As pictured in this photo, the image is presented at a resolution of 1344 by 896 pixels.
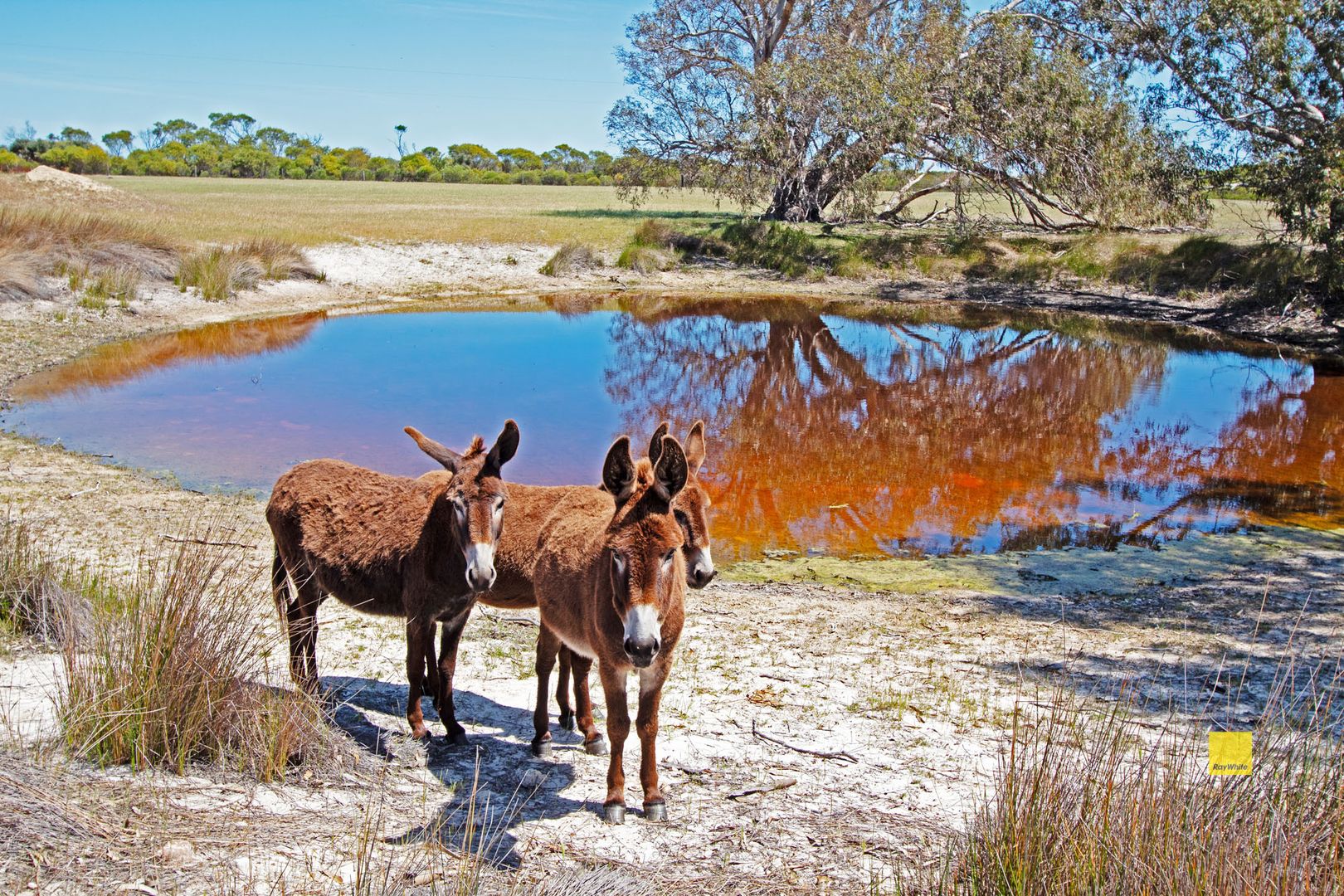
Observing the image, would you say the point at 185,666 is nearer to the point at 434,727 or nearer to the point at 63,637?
the point at 63,637

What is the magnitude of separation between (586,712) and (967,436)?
1172 centimetres

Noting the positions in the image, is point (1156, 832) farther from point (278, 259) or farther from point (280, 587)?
point (278, 259)

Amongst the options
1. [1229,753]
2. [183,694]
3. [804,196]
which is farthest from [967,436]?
[804,196]

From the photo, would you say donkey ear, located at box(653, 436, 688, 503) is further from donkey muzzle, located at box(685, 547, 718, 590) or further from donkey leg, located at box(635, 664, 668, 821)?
donkey leg, located at box(635, 664, 668, 821)

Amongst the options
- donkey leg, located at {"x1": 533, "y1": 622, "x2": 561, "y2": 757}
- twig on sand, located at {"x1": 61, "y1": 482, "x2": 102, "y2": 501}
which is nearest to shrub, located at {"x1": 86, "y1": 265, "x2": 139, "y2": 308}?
twig on sand, located at {"x1": 61, "y1": 482, "x2": 102, "y2": 501}

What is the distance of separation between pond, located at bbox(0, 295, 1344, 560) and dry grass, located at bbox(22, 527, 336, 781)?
6.38 metres

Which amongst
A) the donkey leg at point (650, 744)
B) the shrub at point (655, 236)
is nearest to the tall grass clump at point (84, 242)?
the shrub at point (655, 236)

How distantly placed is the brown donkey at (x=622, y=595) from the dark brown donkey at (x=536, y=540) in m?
0.17

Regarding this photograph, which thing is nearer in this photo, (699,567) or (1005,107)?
(699,567)

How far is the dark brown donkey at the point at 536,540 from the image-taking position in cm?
548

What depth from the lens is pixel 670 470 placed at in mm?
4805

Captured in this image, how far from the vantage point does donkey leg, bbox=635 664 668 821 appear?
5.07m

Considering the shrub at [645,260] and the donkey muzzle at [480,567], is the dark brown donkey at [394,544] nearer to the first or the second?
the donkey muzzle at [480,567]

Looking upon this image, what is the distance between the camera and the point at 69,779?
426 cm
